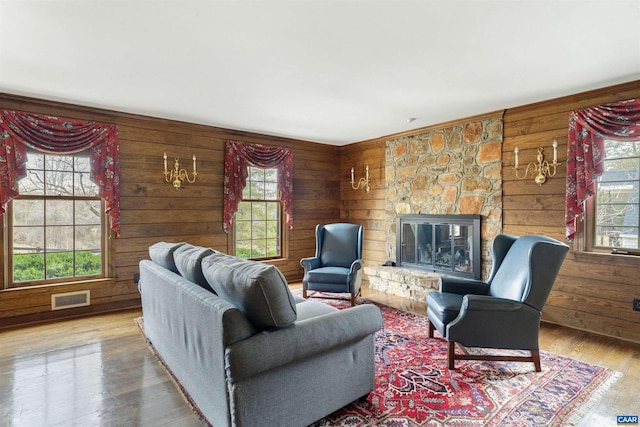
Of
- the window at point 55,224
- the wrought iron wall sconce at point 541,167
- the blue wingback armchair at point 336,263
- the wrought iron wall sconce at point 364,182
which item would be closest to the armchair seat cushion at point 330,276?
the blue wingback armchair at point 336,263

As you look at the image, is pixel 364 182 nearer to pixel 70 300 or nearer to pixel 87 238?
pixel 87 238

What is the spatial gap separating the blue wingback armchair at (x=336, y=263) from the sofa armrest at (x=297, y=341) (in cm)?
206

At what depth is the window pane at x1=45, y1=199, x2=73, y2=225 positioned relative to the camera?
12.6ft

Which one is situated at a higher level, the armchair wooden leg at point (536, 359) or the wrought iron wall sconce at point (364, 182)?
the wrought iron wall sconce at point (364, 182)

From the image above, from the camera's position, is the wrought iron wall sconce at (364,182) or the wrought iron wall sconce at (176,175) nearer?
the wrought iron wall sconce at (176,175)

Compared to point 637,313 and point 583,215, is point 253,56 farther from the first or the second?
point 637,313

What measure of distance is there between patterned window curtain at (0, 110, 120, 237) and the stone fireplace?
354 centimetres

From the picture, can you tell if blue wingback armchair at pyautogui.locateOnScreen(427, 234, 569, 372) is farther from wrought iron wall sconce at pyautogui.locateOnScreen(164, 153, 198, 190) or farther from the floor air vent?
the floor air vent

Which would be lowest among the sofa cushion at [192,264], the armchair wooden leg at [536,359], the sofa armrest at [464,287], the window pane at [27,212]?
the armchair wooden leg at [536,359]

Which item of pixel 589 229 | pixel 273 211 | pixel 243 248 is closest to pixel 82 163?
pixel 243 248

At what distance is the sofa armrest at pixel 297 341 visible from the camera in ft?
5.16

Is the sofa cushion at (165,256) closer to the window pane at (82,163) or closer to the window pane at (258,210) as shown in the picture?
the window pane at (82,163)

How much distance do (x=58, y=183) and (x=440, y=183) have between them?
4631 millimetres

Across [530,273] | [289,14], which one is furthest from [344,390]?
[289,14]
